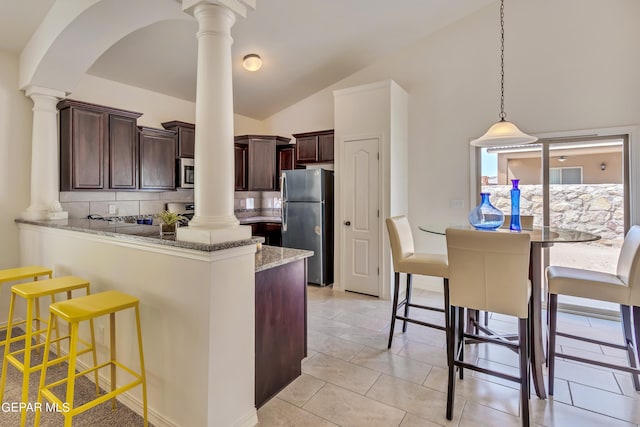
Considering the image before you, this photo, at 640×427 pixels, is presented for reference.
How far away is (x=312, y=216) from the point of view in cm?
466

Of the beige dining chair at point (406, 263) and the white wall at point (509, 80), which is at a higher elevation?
the white wall at point (509, 80)

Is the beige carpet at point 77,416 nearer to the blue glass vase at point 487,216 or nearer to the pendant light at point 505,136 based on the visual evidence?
the blue glass vase at point 487,216

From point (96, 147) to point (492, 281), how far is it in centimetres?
396

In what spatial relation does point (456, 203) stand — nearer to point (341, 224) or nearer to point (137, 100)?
point (341, 224)

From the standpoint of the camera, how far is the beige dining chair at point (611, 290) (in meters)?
2.03

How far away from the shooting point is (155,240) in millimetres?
1854

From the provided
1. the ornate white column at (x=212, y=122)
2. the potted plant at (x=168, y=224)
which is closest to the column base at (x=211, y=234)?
the ornate white column at (x=212, y=122)

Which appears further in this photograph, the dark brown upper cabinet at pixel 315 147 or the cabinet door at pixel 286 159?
the cabinet door at pixel 286 159

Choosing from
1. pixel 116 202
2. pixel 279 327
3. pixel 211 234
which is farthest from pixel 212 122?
pixel 116 202

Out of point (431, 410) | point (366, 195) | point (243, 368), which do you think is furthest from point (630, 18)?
point (243, 368)

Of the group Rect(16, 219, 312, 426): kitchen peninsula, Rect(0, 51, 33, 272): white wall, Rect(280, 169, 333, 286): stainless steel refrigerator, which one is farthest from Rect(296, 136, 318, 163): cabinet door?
Rect(0, 51, 33, 272): white wall

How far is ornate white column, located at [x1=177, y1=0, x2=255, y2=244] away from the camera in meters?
1.77

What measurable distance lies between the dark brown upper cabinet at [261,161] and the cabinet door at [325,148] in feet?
2.99

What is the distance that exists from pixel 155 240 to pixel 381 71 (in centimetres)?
393
